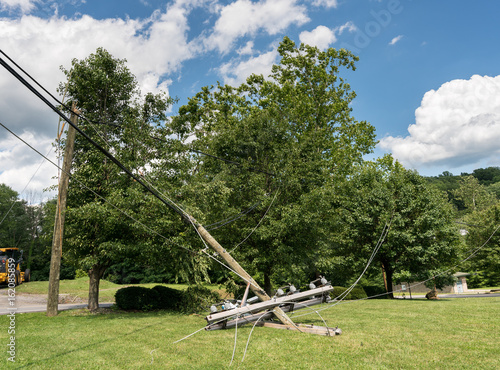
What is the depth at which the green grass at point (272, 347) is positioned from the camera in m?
6.31

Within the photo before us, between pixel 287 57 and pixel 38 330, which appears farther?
pixel 287 57

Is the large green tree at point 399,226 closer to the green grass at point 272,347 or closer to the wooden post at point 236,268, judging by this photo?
the green grass at point 272,347

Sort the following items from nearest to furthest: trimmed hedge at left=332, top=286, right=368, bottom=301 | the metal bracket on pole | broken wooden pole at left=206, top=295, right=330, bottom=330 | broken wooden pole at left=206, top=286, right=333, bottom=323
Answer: broken wooden pole at left=206, top=286, right=333, bottom=323
the metal bracket on pole
broken wooden pole at left=206, top=295, right=330, bottom=330
trimmed hedge at left=332, top=286, right=368, bottom=301

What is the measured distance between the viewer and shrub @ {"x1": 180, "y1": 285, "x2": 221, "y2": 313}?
15.8 meters

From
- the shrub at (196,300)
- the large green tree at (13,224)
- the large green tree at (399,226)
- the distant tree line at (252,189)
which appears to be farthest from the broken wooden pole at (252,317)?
the large green tree at (13,224)

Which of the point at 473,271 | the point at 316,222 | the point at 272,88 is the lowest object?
the point at 473,271

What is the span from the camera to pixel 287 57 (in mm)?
27516

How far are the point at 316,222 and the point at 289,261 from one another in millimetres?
2369

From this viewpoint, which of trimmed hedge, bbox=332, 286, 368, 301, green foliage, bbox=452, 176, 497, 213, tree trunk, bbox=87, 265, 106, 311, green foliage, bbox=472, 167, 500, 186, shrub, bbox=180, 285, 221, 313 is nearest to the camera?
tree trunk, bbox=87, 265, 106, 311

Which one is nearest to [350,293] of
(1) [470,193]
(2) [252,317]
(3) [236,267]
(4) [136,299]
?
(4) [136,299]

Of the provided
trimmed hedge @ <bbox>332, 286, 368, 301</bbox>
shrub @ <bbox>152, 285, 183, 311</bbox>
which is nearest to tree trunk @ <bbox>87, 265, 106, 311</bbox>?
shrub @ <bbox>152, 285, 183, 311</bbox>

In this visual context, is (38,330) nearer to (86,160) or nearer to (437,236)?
(86,160)

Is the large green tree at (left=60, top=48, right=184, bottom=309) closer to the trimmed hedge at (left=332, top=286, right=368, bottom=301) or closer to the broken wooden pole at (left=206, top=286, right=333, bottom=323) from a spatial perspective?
the broken wooden pole at (left=206, top=286, right=333, bottom=323)

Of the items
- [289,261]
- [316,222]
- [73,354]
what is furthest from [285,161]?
[73,354]
